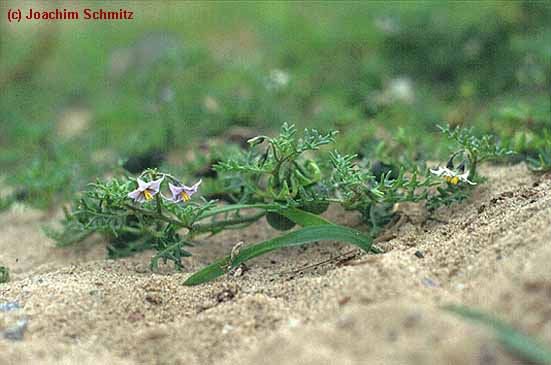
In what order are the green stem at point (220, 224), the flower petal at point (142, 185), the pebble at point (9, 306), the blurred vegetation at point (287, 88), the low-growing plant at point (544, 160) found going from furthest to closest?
the blurred vegetation at point (287, 88)
the low-growing plant at point (544, 160)
the green stem at point (220, 224)
the flower petal at point (142, 185)
the pebble at point (9, 306)

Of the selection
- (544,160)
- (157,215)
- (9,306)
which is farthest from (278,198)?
(544,160)

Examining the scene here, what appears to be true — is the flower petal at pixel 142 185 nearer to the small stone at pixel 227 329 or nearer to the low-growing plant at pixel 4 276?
the small stone at pixel 227 329

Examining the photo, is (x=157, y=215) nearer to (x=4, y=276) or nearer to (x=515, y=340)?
(x=4, y=276)

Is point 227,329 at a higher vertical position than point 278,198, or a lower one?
lower

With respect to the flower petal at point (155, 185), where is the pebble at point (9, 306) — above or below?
below

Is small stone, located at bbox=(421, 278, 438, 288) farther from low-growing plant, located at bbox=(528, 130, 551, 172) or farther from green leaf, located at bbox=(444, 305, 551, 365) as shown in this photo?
low-growing plant, located at bbox=(528, 130, 551, 172)

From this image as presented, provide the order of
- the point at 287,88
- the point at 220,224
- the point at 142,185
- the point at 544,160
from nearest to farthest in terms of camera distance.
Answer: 1. the point at 142,185
2. the point at 220,224
3. the point at 544,160
4. the point at 287,88

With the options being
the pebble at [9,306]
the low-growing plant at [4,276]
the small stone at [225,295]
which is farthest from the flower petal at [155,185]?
the low-growing plant at [4,276]
